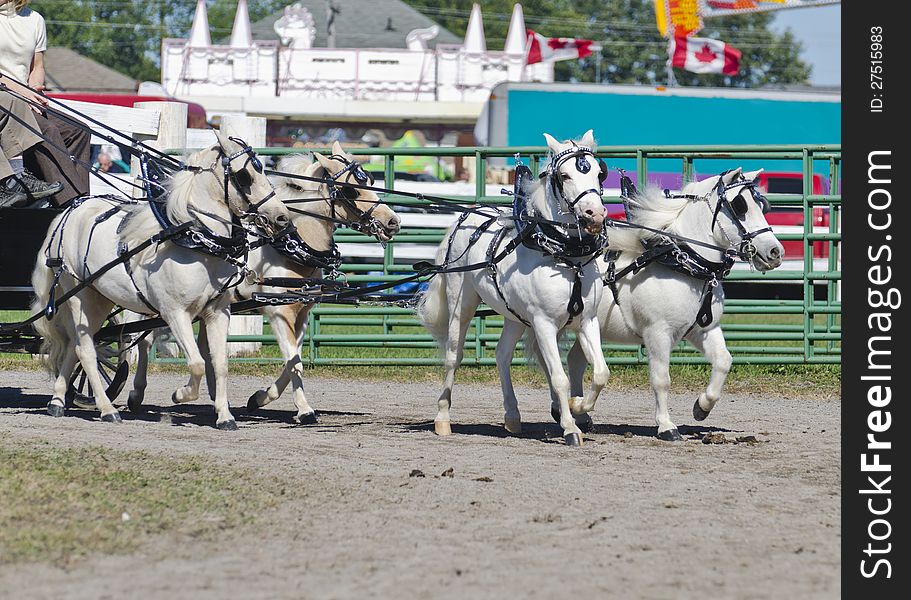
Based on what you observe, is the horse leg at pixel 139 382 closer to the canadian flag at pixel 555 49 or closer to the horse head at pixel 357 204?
the horse head at pixel 357 204

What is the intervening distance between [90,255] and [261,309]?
1.41 meters

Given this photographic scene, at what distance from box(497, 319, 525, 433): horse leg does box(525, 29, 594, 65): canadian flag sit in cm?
2743

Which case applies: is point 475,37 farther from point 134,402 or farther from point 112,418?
point 112,418

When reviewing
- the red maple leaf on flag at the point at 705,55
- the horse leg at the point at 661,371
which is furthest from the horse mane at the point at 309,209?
the red maple leaf on flag at the point at 705,55

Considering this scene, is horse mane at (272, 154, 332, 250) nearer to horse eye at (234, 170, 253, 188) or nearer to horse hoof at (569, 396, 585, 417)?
horse eye at (234, 170, 253, 188)

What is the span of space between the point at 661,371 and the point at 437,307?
175cm

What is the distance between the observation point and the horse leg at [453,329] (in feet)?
31.7

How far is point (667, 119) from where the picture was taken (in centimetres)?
2223

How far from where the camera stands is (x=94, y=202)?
395 inches

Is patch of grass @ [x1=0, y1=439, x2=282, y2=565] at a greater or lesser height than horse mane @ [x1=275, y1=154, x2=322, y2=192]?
lesser

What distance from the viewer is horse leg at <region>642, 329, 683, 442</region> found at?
9266 mm

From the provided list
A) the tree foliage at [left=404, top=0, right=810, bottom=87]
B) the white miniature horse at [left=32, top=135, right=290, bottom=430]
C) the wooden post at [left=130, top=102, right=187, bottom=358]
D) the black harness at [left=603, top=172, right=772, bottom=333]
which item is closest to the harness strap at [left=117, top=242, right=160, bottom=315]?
the white miniature horse at [left=32, top=135, right=290, bottom=430]

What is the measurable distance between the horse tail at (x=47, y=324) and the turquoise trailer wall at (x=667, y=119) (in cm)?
1207

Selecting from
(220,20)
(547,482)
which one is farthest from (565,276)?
(220,20)
